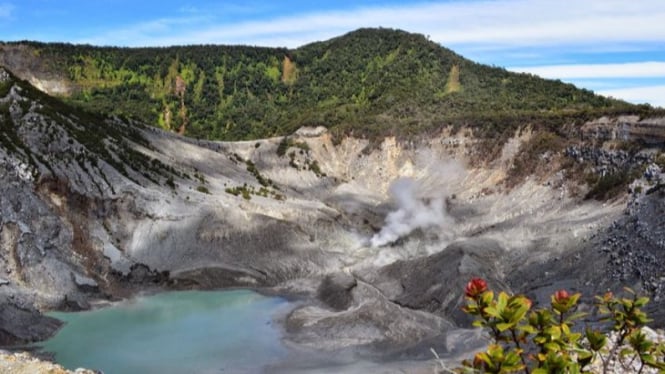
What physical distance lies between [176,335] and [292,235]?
66.6 ft

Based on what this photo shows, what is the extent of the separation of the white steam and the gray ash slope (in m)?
0.44

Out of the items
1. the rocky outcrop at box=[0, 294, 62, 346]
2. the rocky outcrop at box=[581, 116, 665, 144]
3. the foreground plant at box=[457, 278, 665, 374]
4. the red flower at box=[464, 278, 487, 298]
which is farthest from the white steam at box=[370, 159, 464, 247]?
the red flower at box=[464, 278, 487, 298]

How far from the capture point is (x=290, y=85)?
5079 inches

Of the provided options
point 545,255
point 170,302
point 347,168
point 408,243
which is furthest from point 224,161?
point 545,255

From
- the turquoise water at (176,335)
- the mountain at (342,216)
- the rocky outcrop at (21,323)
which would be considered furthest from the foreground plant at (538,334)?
the rocky outcrop at (21,323)

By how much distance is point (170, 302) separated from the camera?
46469mm

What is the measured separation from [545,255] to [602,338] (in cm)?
4064

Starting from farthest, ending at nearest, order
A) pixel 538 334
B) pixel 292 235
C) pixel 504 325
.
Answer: pixel 292 235, pixel 538 334, pixel 504 325

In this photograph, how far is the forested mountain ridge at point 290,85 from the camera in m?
99.9

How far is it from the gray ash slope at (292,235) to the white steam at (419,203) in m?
0.44

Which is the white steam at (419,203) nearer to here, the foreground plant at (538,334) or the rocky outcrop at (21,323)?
the rocky outcrop at (21,323)

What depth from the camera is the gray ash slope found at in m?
38.3

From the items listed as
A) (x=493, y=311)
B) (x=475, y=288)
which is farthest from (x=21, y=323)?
(x=493, y=311)

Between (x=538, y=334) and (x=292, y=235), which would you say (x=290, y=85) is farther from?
(x=538, y=334)
